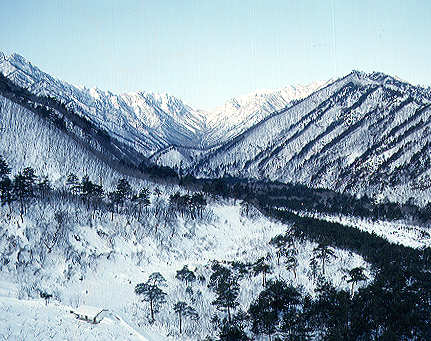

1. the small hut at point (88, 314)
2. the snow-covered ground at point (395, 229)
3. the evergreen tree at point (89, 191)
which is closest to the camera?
the small hut at point (88, 314)

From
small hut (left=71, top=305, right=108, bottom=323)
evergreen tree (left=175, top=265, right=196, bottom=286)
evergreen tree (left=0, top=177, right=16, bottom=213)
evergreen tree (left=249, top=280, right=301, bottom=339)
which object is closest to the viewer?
small hut (left=71, top=305, right=108, bottom=323)

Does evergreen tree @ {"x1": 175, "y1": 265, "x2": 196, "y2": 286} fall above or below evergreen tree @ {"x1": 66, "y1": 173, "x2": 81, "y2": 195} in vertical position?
below

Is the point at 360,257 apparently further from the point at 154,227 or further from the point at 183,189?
the point at 183,189

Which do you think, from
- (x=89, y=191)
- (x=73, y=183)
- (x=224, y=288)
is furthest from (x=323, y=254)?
(x=73, y=183)

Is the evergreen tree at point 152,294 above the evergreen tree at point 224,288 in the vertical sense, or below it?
below

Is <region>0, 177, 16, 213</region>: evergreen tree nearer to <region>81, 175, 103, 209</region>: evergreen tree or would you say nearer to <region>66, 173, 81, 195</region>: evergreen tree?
<region>81, 175, 103, 209</region>: evergreen tree

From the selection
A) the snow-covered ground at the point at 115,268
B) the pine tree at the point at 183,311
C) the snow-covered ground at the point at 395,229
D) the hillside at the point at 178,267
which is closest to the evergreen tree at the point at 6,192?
the hillside at the point at 178,267

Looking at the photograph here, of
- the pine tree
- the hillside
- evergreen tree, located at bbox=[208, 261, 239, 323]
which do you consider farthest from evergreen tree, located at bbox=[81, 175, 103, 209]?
the pine tree

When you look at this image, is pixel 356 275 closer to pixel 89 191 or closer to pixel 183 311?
pixel 183 311

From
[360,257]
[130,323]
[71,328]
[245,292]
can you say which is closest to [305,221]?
[360,257]

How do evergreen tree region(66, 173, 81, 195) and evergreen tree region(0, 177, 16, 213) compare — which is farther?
evergreen tree region(66, 173, 81, 195)

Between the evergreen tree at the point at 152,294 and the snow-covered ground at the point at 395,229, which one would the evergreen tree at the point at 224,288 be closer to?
the evergreen tree at the point at 152,294
